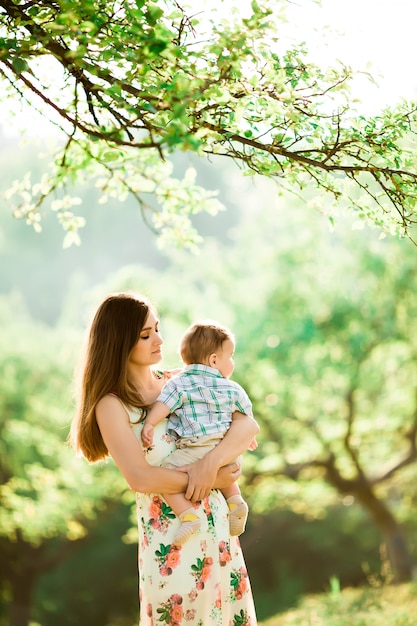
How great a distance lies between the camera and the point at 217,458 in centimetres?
306

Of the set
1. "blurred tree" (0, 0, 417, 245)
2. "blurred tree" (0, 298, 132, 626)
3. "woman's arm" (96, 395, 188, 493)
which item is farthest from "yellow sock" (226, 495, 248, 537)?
"blurred tree" (0, 298, 132, 626)

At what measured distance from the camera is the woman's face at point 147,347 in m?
3.23

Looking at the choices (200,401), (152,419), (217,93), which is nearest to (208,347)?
(200,401)

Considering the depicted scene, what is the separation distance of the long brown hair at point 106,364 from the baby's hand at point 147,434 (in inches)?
5.0

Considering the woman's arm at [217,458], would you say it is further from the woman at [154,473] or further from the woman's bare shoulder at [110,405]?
the woman's bare shoulder at [110,405]

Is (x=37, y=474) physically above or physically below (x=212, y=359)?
above

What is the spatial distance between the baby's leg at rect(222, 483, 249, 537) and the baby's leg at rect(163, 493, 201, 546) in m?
0.23

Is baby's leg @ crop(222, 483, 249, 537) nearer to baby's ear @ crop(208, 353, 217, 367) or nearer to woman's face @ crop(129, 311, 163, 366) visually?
baby's ear @ crop(208, 353, 217, 367)

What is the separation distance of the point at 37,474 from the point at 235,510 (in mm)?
11221

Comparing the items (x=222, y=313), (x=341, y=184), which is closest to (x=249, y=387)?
(x=222, y=313)

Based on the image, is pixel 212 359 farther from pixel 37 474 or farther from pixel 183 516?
pixel 37 474

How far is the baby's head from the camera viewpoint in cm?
335

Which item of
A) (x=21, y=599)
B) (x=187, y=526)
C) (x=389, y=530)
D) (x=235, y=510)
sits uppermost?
(x=21, y=599)

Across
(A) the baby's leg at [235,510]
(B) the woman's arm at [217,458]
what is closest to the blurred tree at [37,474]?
(A) the baby's leg at [235,510]
